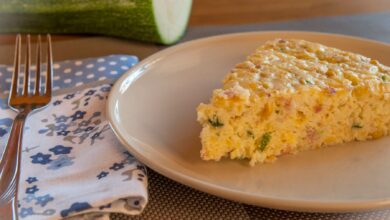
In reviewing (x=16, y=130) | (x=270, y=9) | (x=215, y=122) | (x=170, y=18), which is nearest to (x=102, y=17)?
(x=170, y=18)

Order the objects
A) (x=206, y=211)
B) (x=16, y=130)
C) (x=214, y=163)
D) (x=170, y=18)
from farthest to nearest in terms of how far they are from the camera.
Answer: (x=170, y=18) → (x=16, y=130) → (x=214, y=163) → (x=206, y=211)

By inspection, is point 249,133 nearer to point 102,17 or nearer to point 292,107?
point 292,107

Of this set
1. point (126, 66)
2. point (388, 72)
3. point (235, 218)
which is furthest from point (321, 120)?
point (126, 66)

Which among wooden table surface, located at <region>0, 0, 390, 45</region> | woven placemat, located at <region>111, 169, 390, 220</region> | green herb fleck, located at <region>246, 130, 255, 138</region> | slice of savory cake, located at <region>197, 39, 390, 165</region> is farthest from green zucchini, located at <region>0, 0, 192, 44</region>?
woven placemat, located at <region>111, 169, 390, 220</region>

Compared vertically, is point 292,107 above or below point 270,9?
above

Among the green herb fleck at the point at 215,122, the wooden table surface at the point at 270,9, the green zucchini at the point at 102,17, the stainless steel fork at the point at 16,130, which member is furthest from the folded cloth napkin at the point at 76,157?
the wooden table surface at the point at 270,9

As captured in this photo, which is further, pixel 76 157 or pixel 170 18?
pixel 170 18

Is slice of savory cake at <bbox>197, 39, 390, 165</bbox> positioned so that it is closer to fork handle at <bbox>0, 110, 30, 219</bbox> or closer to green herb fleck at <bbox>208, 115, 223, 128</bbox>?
green herb fleck at <bbox>208, 115, 223, 128</bbox>
